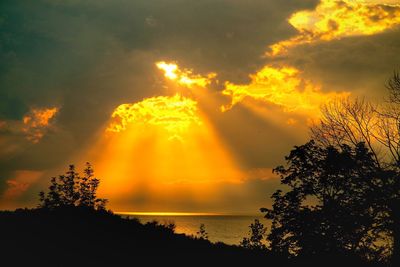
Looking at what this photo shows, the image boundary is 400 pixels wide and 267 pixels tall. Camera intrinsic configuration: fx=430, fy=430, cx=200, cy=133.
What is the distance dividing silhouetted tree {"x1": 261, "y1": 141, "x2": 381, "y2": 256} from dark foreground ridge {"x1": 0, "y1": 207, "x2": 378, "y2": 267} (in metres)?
1.56

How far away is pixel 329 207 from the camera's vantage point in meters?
28.5

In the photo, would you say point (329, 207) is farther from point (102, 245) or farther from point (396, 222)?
point (102, 245)

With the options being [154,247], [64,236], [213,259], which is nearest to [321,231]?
[213,259]

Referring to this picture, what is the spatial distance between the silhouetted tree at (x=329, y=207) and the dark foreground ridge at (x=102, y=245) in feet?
5.11

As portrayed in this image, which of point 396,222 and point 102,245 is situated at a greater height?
point 396,222

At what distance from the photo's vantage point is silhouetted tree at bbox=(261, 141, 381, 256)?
28.2 m

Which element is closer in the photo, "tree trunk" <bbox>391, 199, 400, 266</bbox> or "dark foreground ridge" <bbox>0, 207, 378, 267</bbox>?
"dark foreground ridge" <bbox>0, 207, 378, 267</bbox>

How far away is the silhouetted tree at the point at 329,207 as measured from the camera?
2817 cm

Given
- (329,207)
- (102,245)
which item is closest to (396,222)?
(329,207)

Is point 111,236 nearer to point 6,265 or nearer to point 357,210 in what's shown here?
point 6,265

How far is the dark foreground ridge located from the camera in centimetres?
1981

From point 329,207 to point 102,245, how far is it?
15048 mm

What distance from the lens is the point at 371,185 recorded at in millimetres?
29469

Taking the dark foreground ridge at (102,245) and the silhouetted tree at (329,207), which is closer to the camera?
the dark foreground ridge at (102,245)
